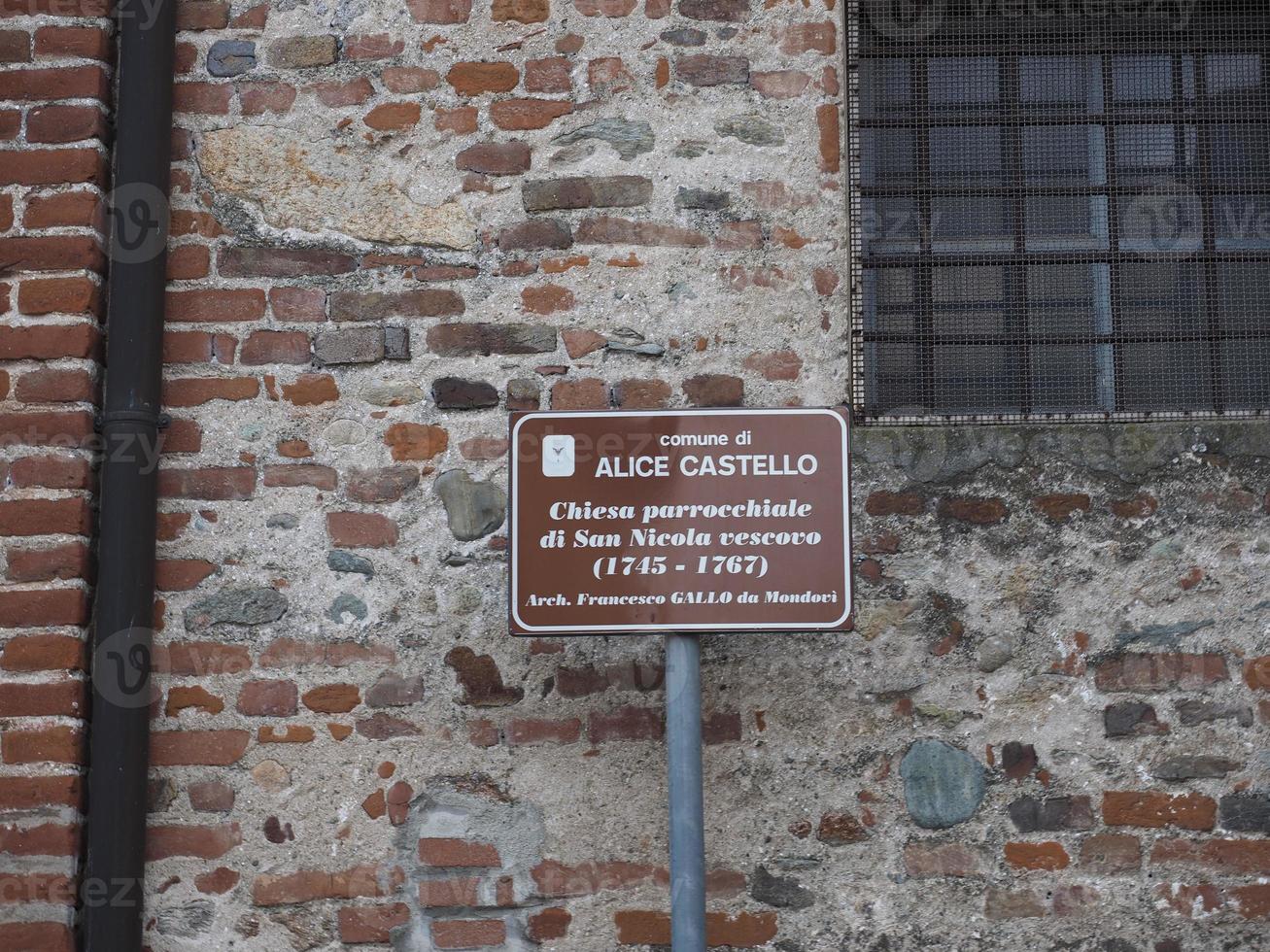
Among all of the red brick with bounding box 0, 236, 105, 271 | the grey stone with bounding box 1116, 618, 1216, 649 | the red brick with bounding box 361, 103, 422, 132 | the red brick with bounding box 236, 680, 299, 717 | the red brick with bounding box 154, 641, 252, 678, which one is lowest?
the red brick with bounding box 236, 680, 299, 717

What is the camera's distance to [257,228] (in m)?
3.05

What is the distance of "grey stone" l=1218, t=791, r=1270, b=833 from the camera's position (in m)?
2.83

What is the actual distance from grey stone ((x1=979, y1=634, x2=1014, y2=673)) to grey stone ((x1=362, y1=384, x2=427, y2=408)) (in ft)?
4.69

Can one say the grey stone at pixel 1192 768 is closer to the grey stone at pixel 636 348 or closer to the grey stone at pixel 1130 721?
the grey stone at pixel 1130 721

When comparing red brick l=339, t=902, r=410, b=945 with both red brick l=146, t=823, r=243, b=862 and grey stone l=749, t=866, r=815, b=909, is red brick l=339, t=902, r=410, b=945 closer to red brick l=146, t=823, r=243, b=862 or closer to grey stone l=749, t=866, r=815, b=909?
red brick l=146, t=823, r=243, b=862

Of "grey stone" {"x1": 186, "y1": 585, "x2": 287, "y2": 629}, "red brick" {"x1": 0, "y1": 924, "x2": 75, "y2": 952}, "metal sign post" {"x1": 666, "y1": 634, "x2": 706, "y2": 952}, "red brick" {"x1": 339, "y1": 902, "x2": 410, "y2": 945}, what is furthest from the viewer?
"grey stone" {"x1": 186, "y1": 585, "x2": 287, "y2": 629}

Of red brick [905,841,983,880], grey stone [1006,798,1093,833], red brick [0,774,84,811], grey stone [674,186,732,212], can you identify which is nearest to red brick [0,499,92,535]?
red brick [0,774,84,811]

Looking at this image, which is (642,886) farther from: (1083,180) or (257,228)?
(1083,180)

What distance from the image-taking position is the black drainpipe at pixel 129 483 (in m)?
2.73

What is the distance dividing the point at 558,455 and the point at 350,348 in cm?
78

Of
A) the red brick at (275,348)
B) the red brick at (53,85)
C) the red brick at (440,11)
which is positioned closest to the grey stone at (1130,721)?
the red brick at (275,348)

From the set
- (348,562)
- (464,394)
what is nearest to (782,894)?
(348,562)

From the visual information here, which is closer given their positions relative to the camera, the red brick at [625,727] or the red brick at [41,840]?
the red brick at [41,840]

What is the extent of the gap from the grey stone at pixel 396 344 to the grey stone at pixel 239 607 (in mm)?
618
